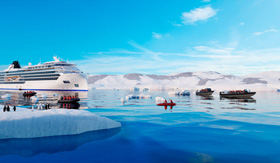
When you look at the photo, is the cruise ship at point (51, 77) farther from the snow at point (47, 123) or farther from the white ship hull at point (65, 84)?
the snow at point (47, 123)

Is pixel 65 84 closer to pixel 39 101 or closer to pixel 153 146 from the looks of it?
pixel 39 101

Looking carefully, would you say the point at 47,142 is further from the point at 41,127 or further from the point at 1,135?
the point at 1,135

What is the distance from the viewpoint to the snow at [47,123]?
15.8m

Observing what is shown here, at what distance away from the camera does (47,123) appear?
16734mm

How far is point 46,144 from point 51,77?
91.9 meters

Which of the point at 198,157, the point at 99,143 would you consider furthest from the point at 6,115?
the point at 198,157

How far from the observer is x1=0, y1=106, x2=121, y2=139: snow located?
1577 cm

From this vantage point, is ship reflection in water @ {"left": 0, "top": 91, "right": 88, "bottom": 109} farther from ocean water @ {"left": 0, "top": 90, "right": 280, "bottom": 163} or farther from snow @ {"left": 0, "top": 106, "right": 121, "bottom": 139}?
ocean water @ {"left": 0, "top": 90, "right": 280, "bottom": 163}

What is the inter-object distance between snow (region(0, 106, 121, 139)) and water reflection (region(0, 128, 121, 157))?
0.67m

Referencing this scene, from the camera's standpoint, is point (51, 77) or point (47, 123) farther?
point (51, 77)

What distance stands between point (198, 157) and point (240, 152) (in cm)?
292

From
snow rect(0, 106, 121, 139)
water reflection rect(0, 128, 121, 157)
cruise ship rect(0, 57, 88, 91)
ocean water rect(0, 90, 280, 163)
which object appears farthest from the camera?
cruise ship rect(0, 57, 88, 91)

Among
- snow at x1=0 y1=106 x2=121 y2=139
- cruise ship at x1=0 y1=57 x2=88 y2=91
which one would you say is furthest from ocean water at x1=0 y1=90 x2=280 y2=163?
cruise ship at x1=0 y1=57 x2=88 y2=91

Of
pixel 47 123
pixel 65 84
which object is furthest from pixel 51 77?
pixel 47 123
